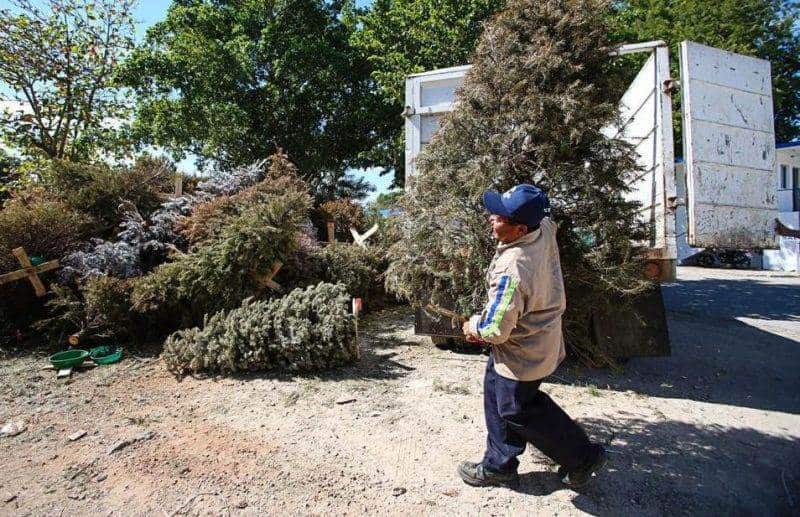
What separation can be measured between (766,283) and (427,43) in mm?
10936

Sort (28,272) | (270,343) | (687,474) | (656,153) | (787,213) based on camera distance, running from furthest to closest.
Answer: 1. (787,213)
2. (28,272)
3. (270,343)
4. (656,153)
5. (687,474)

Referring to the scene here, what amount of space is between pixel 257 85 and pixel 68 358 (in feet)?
38.5

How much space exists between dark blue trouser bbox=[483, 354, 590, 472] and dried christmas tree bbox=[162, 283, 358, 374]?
7.42 ft

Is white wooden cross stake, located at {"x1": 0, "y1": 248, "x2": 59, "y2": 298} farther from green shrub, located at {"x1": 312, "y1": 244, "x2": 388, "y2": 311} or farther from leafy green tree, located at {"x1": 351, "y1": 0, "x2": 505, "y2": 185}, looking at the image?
leafy green tree, located at {"x1": 351, "y1": 0, "x2": 505, "y2": 185}

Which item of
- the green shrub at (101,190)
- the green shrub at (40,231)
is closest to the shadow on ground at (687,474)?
the green shrub at (40,231)

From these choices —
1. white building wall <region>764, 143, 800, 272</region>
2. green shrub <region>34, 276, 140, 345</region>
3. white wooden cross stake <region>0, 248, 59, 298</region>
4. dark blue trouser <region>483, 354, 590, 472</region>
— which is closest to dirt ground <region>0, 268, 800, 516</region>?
dark blue trouser <region>483, 354, 590, 472</region>

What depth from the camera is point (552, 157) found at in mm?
3676

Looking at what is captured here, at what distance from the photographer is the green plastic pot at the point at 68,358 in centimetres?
458

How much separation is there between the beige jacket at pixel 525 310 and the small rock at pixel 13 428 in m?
3.56

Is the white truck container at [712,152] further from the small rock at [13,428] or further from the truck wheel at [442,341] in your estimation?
the small rock at [13,428]

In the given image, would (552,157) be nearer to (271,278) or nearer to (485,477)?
(485,477)

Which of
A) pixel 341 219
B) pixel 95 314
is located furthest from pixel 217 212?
pixel 341 219

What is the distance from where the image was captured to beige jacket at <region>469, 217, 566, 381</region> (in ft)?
6.95

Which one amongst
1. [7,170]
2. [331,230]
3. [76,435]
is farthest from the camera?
[7,170]
